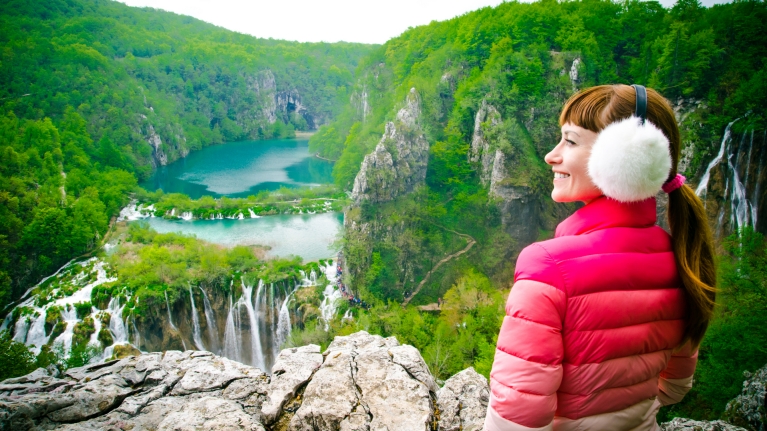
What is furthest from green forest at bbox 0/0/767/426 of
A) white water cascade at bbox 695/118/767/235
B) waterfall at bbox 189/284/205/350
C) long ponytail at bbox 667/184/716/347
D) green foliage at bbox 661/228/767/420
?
long ponytail at bbox 667/184/716/347

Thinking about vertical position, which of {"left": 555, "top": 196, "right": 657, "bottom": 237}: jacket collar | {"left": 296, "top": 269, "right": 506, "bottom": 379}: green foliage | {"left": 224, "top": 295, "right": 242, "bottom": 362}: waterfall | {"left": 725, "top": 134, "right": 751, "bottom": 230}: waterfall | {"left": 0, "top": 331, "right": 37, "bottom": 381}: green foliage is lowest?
{"left": 224, "top": 295, "right": 242, "bottom": 362}: waterfall

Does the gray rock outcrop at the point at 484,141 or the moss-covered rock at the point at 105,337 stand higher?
the gray rock outcrop at the point at 484,141

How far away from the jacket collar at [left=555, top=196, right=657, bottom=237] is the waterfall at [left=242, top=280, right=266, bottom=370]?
22.8 meters

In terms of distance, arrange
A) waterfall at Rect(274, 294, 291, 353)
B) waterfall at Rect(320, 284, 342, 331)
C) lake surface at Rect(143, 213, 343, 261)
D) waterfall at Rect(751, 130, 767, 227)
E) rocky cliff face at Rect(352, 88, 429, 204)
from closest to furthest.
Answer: waterfall at Rect(751, 130, 767, 227) < waterfall at Rect(320, 284, 342, 331) < waterfall at Rect(274, 294, 291, 353) < rocky cliff face at Rect(352, 88, 429, 204) < lake surface at Rect(143, 213, 343, 261)

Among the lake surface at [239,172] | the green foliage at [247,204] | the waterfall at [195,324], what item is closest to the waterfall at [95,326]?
the waterfall at [195,324]

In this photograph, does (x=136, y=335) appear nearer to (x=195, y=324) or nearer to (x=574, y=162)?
(x=195, y=324)

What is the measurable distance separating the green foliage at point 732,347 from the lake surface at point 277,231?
73.3ft

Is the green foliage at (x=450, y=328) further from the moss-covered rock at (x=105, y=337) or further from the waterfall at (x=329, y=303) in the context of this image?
the moss-covered rock at (x=105, y=337)

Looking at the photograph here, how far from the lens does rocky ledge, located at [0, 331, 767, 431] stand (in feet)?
10.2

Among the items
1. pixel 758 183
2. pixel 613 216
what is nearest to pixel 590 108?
pixel 613 216

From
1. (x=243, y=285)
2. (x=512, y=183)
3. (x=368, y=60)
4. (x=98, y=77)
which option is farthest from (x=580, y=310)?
(x=98, y=77)

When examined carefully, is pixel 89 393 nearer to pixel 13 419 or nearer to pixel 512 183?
pixel 13 419

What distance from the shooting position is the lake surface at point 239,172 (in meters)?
50.8

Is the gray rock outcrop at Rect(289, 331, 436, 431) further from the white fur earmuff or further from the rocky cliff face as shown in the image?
the rocky cliff face
